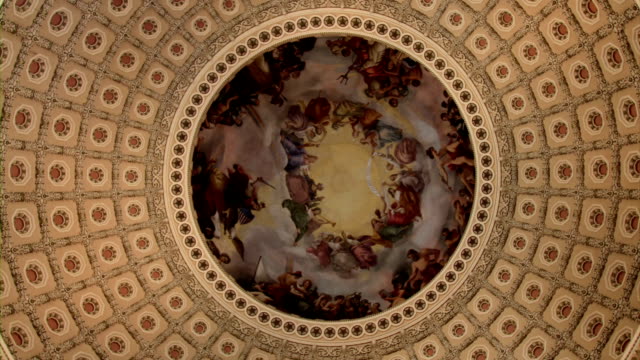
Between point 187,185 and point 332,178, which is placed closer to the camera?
point 187,185

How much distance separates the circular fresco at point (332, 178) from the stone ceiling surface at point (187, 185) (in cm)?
78

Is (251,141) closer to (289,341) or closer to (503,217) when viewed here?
(289,341)

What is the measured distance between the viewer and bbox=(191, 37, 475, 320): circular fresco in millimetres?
22969

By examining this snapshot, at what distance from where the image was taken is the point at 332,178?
82.0 ft

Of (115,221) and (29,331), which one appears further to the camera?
(115,221)

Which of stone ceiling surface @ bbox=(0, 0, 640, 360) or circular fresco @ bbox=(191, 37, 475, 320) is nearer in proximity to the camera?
stone ceiling surface @ bbox=(0, 0, 640, 360)

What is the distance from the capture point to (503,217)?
22250 mm

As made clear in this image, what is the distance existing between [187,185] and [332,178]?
474cm

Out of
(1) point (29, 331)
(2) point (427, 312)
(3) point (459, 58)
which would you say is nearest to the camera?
(1) point (29, 331)

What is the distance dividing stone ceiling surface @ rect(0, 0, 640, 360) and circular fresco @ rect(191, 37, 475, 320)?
2.57 feet

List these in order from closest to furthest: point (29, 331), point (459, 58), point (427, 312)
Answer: point (29, 331) < point (459, 58) < point (427, 312)

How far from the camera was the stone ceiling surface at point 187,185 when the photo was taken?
19156 mm

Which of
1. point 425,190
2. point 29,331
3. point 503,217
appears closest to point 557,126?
point 503,217

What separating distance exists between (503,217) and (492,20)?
5375mm
